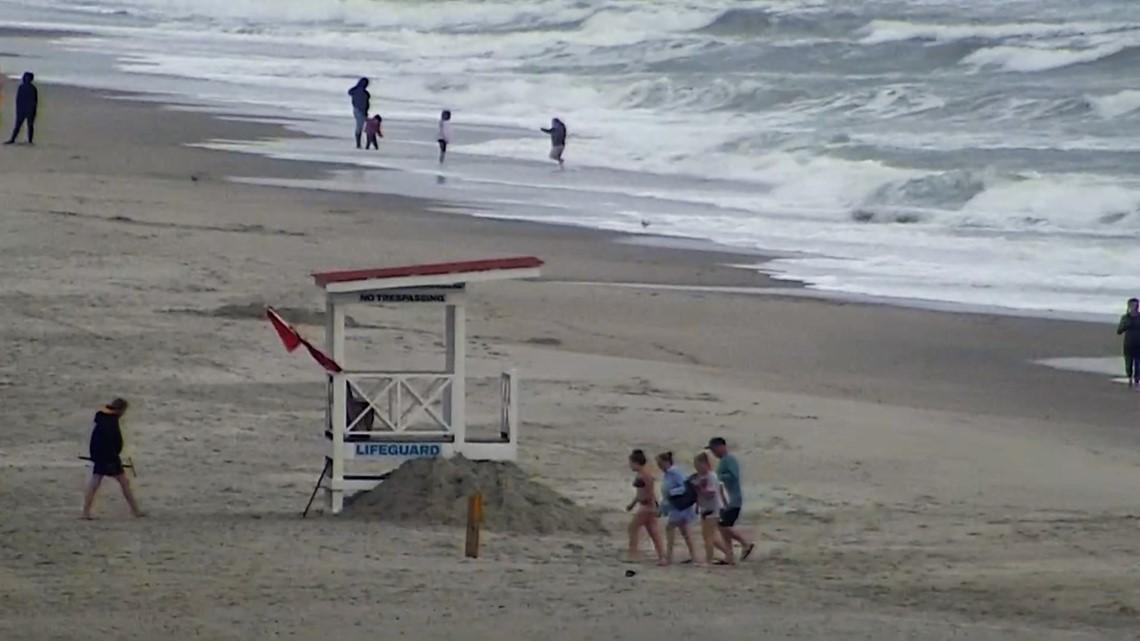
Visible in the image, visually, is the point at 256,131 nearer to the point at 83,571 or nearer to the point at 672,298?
the point at 672,298

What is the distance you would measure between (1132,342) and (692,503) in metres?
7.76

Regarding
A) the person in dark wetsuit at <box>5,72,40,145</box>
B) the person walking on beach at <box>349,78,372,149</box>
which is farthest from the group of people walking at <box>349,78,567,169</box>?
the person in dark wetsuit at <box>5,72,40,145</box>

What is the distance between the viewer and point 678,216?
30875mm

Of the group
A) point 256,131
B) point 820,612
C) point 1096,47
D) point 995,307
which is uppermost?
point 1096,47

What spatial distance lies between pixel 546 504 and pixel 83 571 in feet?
9.95

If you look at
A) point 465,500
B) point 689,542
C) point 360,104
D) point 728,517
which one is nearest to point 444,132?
point 360,104

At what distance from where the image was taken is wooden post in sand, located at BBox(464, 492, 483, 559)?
12.4 meters

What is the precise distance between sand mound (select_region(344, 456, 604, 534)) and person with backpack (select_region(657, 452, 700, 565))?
2.74 ft

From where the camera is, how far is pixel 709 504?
1297cm

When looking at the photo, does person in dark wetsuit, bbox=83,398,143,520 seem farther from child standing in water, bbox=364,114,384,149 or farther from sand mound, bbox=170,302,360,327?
child standing in water, bbox=364,114,384,149

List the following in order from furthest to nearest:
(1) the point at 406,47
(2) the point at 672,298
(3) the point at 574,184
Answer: (1) the point at 406,47
(3) the point at 574,184
(2) the point at 672,298

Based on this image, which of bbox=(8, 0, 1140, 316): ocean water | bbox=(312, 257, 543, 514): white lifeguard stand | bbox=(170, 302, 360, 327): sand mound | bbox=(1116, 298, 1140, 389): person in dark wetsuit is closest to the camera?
bbox=(312, 257, 543, 514): white lifeguard stand

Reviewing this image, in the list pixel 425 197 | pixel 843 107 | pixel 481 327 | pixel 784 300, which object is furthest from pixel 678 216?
pixel 843 107

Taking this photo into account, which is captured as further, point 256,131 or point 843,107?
point 843,107
